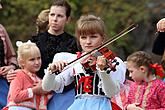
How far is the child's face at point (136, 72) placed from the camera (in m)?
6.30

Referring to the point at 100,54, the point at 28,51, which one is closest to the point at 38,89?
the point at 28,51

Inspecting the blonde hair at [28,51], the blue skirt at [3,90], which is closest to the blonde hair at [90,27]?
the blonde hair at [28,51]

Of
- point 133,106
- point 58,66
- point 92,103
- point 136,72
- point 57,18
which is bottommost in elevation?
point 133,106

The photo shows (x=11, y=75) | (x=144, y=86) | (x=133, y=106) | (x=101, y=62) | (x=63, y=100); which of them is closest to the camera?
(x=101, y=62)

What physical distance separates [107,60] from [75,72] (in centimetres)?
55

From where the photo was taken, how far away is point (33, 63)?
672 cm

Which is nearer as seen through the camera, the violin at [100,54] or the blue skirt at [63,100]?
the violin at [100,54]

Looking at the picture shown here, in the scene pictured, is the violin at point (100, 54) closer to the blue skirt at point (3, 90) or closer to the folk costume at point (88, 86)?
the folk costume at point (88, 86)

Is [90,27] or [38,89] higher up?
[90,27]

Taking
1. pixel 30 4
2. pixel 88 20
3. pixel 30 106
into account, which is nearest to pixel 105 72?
pixel 88 20

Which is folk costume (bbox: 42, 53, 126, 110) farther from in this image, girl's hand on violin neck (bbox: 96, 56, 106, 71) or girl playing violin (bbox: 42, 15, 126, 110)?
girl's hand on violin neck (bbox: 96, 56, 106, 71)

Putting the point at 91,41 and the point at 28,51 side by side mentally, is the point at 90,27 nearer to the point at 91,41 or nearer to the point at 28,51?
the point at 91,41

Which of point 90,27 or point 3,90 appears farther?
point 3,90

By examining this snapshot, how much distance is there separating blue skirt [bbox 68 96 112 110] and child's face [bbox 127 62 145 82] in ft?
1.57
